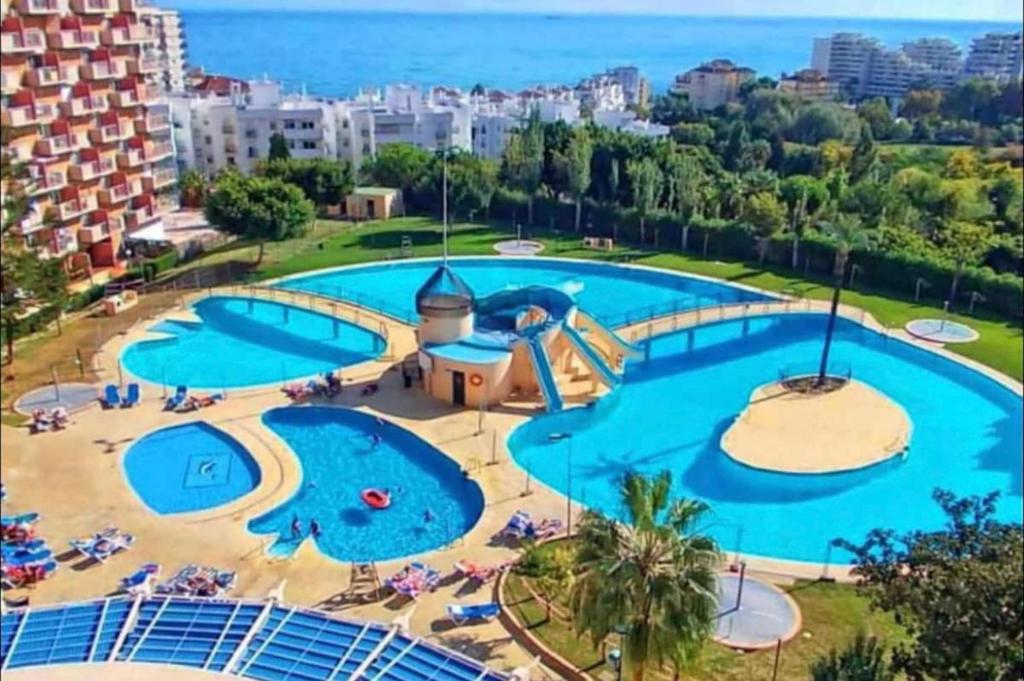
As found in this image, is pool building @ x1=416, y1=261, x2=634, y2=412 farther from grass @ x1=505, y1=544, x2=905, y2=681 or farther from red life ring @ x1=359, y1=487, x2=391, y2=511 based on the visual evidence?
grass @ x1=505, y1=544, x2=905, y2=681

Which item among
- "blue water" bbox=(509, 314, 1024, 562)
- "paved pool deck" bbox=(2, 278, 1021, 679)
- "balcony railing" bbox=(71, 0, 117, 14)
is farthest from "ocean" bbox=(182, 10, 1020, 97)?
"paved pool deck" bbox=(2, 278, 1021, 679)

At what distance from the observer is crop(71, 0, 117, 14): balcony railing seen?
21266mm

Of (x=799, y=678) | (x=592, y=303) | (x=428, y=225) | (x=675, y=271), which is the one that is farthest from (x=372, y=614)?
(x=428, y=225)

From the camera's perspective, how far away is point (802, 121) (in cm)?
5856

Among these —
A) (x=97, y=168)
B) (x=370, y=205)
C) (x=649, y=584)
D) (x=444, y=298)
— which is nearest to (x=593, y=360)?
(x=444, y=298)

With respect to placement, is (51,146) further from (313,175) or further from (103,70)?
(313,175)

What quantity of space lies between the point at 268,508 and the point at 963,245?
2226 cm

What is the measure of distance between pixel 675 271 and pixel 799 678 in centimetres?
1922

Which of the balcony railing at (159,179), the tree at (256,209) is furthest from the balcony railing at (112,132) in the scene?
the tree at (256,209)

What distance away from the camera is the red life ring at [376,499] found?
15026mm

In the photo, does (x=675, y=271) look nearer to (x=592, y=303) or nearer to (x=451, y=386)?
(x=592, y=303)

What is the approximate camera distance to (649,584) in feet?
26.2

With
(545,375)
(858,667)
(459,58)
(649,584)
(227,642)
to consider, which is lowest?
(545,375)

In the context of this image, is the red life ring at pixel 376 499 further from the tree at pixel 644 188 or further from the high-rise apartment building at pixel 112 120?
the tree at pixel 644 188
